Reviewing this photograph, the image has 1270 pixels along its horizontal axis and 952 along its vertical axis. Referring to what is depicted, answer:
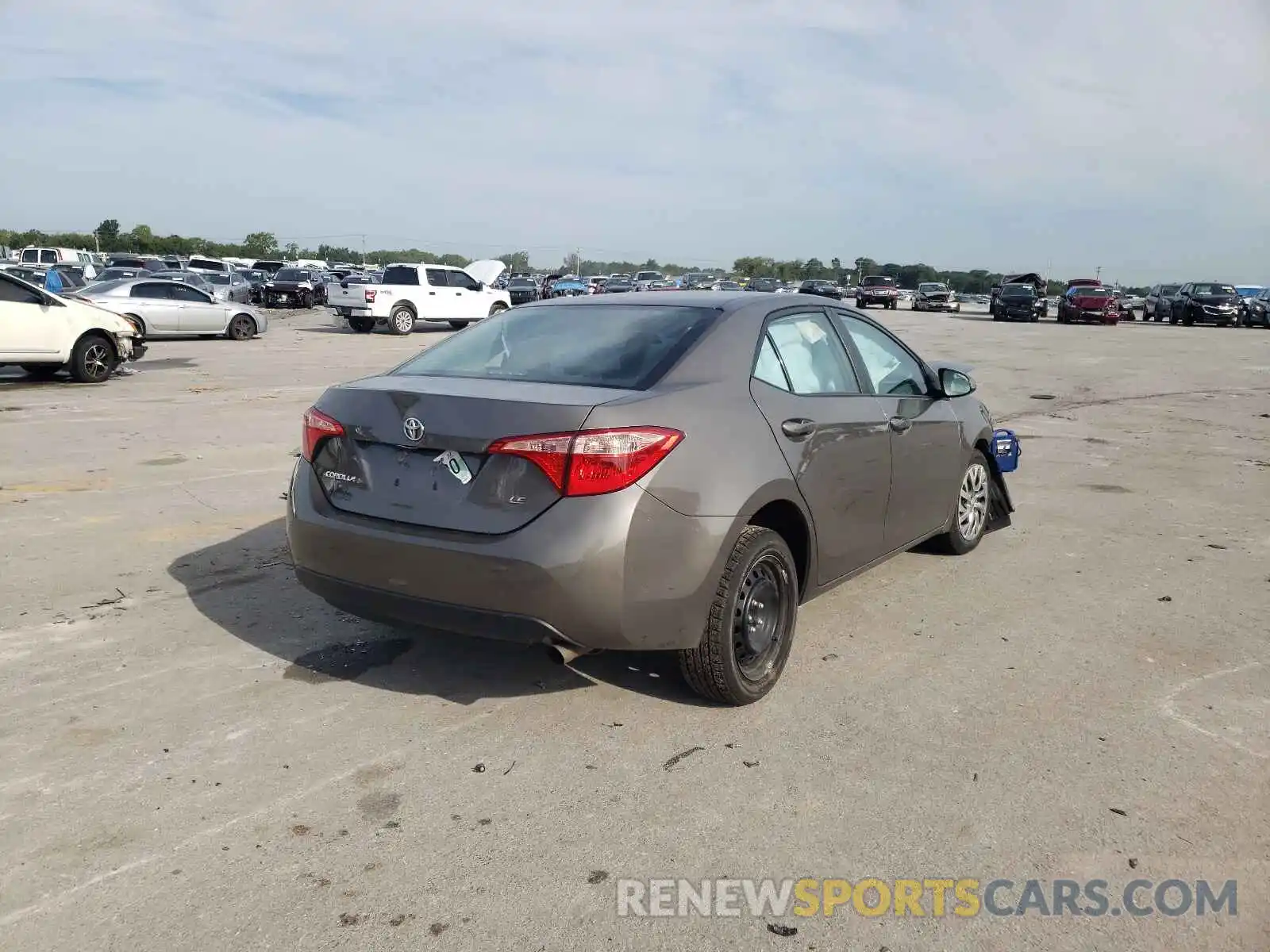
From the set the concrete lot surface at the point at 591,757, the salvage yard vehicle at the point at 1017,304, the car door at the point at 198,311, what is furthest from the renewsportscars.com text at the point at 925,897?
the salvage yard vehicle at the point at 1017,304

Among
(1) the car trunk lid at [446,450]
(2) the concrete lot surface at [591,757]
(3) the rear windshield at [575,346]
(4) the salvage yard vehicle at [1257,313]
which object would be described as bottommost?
(2) the concrete lot surface at [591,757]

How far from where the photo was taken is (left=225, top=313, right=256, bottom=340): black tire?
24.5 m

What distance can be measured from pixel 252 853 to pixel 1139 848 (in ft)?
8.64

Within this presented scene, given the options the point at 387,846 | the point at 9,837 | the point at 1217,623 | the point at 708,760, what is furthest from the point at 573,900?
the point at 1217,623

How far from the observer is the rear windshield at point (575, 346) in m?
4.06

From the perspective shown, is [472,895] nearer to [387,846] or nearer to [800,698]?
[387,846]

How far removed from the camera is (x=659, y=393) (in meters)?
3.80

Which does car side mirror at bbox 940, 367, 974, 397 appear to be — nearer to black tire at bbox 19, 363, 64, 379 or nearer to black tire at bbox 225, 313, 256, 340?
black tire at bbox 19, 363, 64, 379

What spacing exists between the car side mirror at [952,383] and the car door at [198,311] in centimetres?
2158

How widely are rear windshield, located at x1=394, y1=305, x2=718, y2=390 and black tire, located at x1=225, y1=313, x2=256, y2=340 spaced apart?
21599mm

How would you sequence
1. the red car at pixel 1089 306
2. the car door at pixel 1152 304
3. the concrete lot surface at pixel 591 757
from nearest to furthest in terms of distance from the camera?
the concrete lot surface at pixel 591 757, the red car at pixel 1089 306, the car door at pixel 1152 304

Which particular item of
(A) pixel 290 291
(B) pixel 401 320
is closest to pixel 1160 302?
(B) pixel 401 320

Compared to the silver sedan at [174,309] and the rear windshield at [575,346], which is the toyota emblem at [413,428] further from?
the silver sedan at [174,309]

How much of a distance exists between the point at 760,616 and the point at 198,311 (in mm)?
22739
